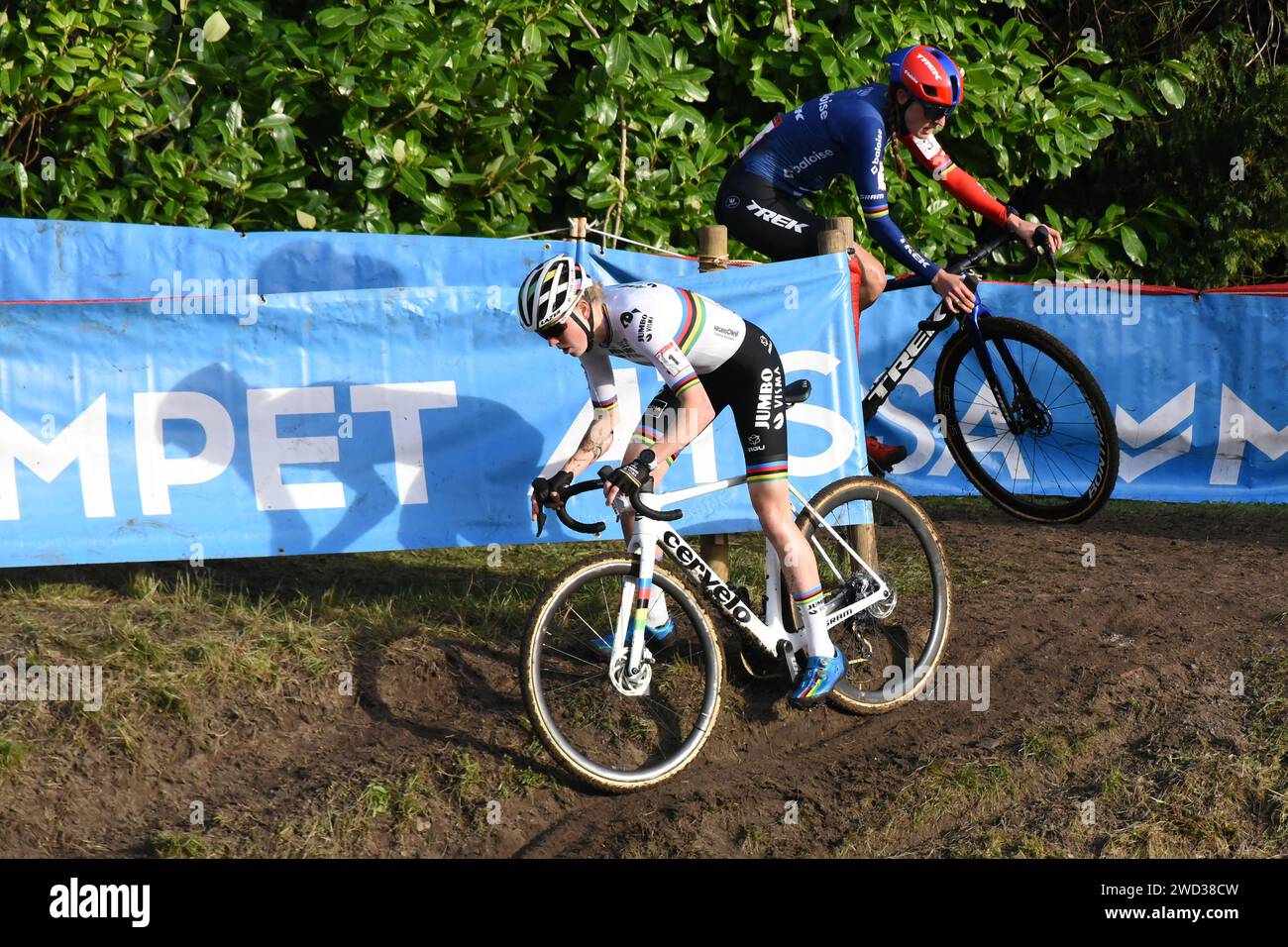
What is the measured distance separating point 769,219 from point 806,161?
370 millimetres

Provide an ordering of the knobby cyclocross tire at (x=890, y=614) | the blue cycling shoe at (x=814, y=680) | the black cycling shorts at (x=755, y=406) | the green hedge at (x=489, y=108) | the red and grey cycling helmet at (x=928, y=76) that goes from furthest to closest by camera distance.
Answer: the green hedge at (x=489, y=108)
the red and grey cycling helmet at (x=928, y=76)
the knobby cyclocross tire at (x=890, y=614)
the blue cycling shoe at (x=814, y=680)
the black cycling shorts at (x=755, y=406)

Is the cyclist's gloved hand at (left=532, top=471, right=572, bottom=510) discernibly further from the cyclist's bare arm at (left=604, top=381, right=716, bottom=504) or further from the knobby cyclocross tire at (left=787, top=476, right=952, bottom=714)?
the knobby cyclocross tire at (left=787, top=476, right=952, bottom=714)

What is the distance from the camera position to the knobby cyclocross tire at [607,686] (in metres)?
5.19

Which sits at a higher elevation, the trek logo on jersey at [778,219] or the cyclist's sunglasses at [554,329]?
the trek logo on jersey at [778,219]

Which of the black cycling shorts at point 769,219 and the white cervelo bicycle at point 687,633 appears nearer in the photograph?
the white cervelo bicycle at point 687,633

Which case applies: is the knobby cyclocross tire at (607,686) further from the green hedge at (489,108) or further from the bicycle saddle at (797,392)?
the green hedge at (489,108)

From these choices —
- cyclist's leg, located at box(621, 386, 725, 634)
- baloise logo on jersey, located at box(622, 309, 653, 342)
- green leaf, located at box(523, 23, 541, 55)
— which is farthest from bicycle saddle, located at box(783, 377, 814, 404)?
green leaf, located at box(523, 23, 541, 55)

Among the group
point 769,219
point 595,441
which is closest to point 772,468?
point 595,441

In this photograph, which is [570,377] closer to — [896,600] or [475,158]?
[896,600]

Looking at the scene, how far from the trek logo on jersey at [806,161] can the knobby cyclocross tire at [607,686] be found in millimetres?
2618

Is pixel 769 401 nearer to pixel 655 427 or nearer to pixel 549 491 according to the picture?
pixel 655 427

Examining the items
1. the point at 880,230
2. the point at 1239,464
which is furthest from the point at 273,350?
the point at 1239,464

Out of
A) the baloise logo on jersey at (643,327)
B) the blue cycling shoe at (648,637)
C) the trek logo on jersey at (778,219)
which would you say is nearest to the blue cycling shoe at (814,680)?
the blue cycling shoe at (648,637)

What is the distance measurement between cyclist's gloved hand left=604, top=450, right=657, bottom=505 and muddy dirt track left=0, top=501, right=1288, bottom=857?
1.28 metres
